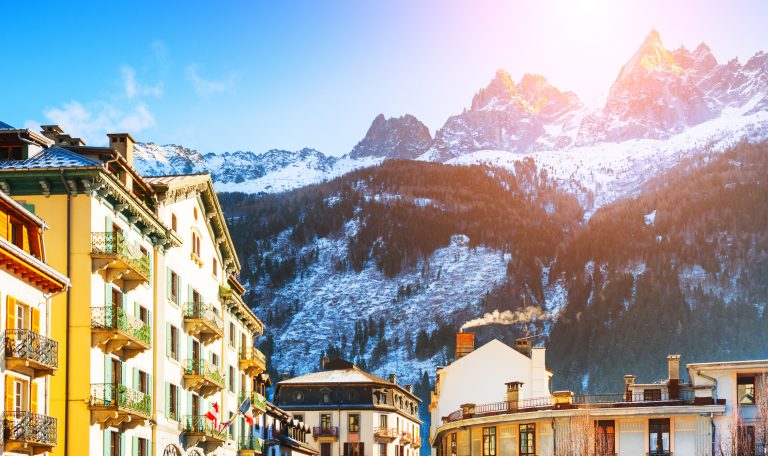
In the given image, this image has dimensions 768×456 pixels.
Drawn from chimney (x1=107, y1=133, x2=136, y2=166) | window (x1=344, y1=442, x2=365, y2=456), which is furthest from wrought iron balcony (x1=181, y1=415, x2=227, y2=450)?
window (x1=344, y1=442, x2=365, y2=456)

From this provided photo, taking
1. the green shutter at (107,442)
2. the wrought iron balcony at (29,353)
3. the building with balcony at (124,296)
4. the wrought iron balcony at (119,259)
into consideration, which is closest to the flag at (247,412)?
the building with balcony at (124,296)

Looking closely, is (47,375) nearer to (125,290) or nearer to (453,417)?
(125,290)

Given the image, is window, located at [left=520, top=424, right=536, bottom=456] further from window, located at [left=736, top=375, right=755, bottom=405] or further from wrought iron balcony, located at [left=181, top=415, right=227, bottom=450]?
wrought iron balcony, located at [left=181, top=415, right=227, bottom=450]

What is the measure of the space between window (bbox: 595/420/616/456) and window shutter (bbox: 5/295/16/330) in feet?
148

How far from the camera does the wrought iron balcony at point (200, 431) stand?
2591 inches

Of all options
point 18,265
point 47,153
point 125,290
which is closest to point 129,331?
point 125,290

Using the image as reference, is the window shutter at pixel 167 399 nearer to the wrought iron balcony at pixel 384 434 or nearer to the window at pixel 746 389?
the window at pixel 746 389

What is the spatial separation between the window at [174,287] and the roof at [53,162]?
43.7 feet

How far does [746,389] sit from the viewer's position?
70.2m

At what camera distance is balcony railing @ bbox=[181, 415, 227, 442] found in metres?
65.6

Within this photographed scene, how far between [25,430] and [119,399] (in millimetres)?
13758

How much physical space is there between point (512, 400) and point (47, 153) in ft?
139

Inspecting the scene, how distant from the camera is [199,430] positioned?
66938mm

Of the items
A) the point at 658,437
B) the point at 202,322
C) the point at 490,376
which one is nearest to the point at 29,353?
the point at 202,322
